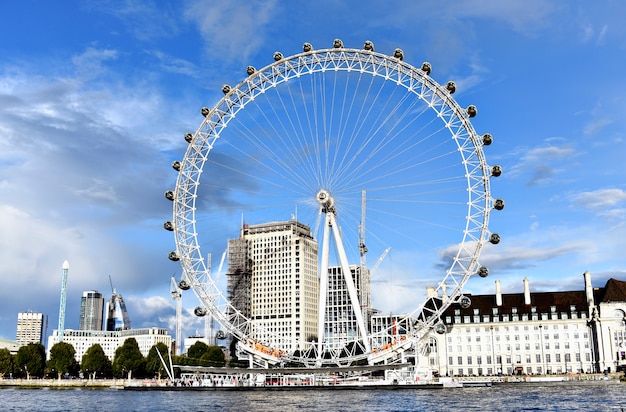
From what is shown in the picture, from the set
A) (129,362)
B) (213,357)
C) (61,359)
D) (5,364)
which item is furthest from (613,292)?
(5,364)

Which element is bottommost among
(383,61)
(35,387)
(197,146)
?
(35,387)

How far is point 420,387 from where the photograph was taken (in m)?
99.6

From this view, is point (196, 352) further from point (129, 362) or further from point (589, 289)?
point (589, 289)

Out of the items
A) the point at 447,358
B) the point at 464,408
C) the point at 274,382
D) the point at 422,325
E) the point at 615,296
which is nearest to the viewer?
the point at 464,408

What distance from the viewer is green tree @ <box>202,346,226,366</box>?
496ft

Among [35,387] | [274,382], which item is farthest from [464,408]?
[35,387]

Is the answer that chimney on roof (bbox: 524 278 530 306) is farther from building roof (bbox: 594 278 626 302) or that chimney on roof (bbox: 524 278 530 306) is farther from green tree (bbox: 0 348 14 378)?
green tree (bbox: 0 348 14 378)

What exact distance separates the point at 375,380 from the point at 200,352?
64533 millimetres

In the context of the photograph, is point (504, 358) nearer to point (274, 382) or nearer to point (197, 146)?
point (274, 382)

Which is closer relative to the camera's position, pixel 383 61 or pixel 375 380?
pixel 383 61

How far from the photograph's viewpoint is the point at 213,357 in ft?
511

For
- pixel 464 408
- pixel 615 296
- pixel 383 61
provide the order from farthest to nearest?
pixel 615 296 < pixel 383 61 < pixel 464 408

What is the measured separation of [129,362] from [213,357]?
59.4 feet

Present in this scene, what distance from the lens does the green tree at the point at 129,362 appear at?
151m
